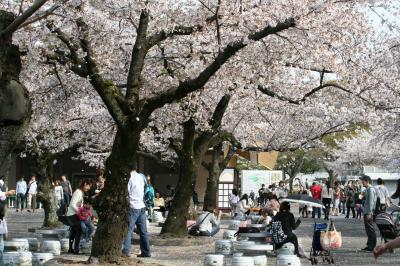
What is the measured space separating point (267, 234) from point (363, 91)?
4945mm

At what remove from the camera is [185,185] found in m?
19.8

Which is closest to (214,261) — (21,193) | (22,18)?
(22,18)

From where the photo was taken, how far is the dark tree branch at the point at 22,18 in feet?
27.9

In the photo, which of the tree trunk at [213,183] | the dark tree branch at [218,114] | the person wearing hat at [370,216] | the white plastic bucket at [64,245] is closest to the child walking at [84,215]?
the white plastic bucket at [64,245]

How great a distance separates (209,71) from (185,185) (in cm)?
736

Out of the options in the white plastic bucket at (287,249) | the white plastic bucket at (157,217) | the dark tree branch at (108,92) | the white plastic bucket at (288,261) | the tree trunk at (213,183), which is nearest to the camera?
the white plastic bucket at (288,261)

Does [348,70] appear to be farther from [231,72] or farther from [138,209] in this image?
[138,209]

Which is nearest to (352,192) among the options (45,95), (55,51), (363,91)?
(363,91)

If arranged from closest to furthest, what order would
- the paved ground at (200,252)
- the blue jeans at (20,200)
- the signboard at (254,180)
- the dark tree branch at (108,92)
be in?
the dark tree branch at (108,92) → the paved ground at (200,252) → the blue jeans at (20,200) → the signboard at (254,180)

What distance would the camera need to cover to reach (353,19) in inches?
623

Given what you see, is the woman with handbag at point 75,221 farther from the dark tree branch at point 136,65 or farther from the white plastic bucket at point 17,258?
the dark tree branch at point 136,65

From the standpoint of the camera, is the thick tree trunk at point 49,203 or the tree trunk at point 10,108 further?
the thick tree trunk at point 49,203

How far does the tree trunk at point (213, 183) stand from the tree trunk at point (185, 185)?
9941 mm

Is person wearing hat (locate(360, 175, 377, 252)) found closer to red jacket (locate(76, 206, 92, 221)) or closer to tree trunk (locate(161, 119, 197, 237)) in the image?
tree trunk (locate(161, 119, 197, 237))
